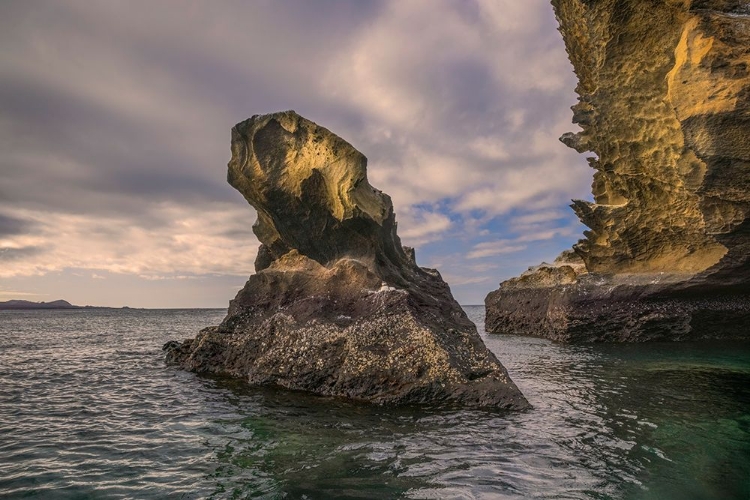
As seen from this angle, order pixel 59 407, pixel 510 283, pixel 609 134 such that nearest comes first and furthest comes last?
pixel 59 407 < pixel 609 134 < pixel 510 283

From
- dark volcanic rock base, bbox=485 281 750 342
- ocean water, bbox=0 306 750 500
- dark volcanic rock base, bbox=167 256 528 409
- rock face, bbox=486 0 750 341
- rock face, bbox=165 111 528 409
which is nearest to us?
ocean water, bbox=0 306 750 500

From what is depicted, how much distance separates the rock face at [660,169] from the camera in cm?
1487

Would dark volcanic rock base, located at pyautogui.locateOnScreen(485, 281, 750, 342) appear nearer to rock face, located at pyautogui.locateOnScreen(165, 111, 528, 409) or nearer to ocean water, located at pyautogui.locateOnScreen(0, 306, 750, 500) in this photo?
ocean water, located at pyautogui.locateOnScreen(0, 306, 750, 500)

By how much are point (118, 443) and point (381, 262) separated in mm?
7768

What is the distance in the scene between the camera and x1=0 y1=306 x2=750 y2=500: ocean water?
19.1ft

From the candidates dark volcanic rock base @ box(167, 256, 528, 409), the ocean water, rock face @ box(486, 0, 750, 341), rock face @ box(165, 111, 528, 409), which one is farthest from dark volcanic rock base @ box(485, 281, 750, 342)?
dark volcanic rock base @ box(167, 256, 528, 409)

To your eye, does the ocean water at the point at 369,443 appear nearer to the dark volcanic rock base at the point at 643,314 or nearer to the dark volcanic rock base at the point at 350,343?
the dark volcanic rock base at the point at 350,343

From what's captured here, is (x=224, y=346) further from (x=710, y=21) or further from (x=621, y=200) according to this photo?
(x=621, y=200)

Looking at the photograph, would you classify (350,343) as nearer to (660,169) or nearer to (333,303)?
(333,303)

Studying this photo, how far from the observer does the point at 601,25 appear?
19.1m

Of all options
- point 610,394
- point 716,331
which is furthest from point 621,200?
point 610,394

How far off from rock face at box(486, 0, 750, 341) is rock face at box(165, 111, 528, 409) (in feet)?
34.9

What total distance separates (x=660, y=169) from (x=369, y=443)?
1957 centimetres

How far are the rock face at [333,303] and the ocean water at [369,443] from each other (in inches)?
32.0
